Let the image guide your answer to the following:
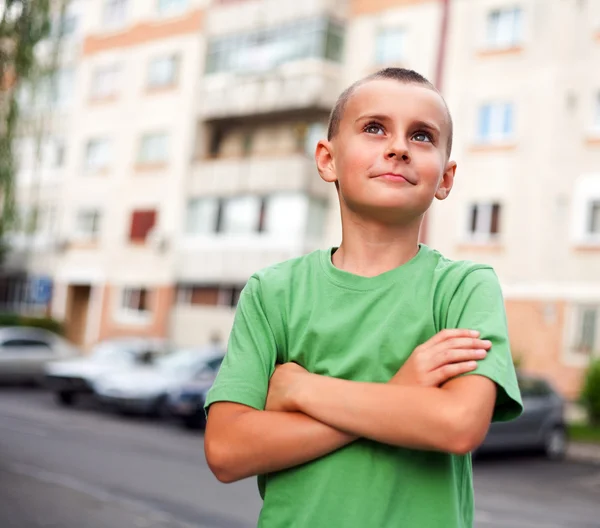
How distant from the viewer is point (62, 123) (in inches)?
1500

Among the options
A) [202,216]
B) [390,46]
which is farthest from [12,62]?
[202,216]

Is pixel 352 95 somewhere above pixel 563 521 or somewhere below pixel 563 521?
above

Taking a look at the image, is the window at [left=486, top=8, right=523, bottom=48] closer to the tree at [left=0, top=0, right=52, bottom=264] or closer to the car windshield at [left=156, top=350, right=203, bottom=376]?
the car windshield at [left=156, top=350, right=203, bottom=376]

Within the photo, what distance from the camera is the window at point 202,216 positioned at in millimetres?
31469

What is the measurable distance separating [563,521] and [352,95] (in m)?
8.65

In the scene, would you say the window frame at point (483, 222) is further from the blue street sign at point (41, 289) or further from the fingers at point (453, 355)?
the fingers at point (453, 355)

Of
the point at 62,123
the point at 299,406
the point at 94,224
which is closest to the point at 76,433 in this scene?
the point at 299,406

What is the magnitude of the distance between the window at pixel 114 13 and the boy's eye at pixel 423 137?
3698 cm

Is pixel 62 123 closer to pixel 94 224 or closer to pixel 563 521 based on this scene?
pixel 94 224

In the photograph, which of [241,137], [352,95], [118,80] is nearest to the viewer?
[352,95]

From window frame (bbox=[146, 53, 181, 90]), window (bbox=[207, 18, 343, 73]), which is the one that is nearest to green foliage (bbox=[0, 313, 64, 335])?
window frame (bbox=[146, 53, 181, 90])

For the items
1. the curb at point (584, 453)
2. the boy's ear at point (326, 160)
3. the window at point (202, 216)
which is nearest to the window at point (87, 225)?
the window at point (202, 216)

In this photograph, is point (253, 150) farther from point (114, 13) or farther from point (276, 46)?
point (114, 13)

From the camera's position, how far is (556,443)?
632 inches
